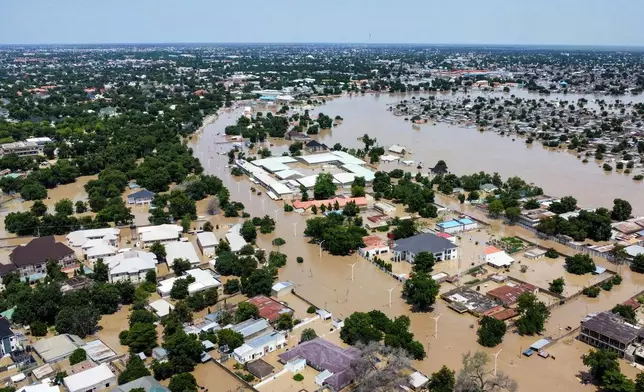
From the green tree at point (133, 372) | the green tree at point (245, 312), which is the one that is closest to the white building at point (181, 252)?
the green tree at point (245, 312)

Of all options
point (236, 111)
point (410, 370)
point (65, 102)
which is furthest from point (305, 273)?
point (65, 102)

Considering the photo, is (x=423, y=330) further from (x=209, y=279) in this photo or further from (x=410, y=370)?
(x=209, y=279)

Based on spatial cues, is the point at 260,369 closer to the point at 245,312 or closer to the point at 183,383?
the point at 183,383

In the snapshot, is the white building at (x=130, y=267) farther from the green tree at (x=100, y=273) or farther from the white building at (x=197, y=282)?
the white building at (x=197, y=282)

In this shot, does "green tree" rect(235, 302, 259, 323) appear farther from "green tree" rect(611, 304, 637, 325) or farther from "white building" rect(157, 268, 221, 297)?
"green tree" rect(611, 304, 637, 325)

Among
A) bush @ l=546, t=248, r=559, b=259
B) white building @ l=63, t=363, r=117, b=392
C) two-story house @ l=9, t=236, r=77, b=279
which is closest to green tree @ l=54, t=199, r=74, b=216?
two-story house @ l=9, t=236, r=77, b=279
